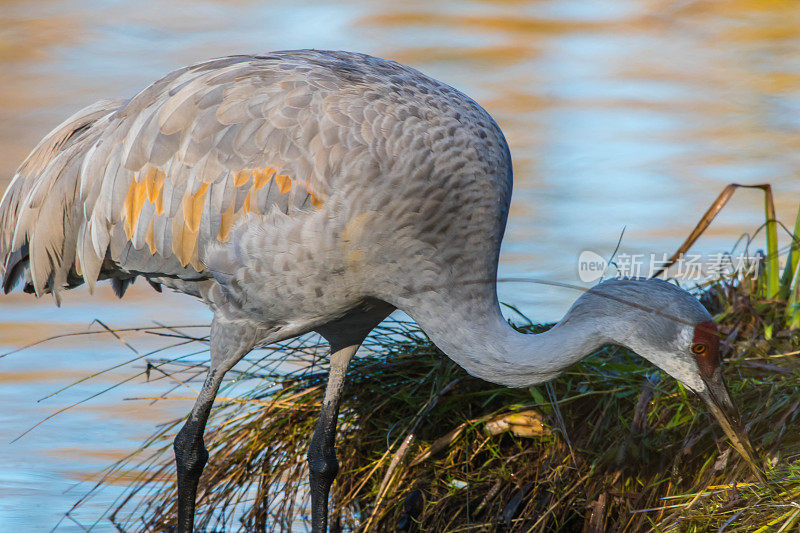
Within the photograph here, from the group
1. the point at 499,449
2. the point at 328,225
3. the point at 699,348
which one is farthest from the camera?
the point at 499,449

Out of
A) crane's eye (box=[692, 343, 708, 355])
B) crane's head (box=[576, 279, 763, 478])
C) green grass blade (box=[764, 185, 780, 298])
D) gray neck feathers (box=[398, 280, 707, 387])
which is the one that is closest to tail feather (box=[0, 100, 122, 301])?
gray neck feathers (box=[398, 280, 707, 387])

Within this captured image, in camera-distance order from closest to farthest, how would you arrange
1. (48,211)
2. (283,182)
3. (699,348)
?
(699,348)
(283,182)
(48,211)

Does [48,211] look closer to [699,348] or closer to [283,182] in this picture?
[283,182]

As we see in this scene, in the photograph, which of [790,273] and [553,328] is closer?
[553,328]

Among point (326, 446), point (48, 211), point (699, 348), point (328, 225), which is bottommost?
point (326, 446)

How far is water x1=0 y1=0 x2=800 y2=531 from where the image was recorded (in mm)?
6324

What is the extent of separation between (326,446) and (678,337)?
1558 millimetres

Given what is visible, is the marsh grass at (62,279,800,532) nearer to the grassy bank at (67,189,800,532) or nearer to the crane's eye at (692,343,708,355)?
the grassy bank at (67,189,800,532)

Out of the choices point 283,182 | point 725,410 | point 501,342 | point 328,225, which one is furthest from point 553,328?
point 283,182

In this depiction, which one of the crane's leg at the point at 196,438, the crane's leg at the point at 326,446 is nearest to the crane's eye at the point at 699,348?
the crane's leg at the point at 326,446

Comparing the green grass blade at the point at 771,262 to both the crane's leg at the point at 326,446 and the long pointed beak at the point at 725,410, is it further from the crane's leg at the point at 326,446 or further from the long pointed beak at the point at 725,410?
the crane's leg at the point at 326,446

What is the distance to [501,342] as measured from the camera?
4375 millimetres

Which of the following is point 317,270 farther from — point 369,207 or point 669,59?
point 669,59

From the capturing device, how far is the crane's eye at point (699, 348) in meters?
4.09
